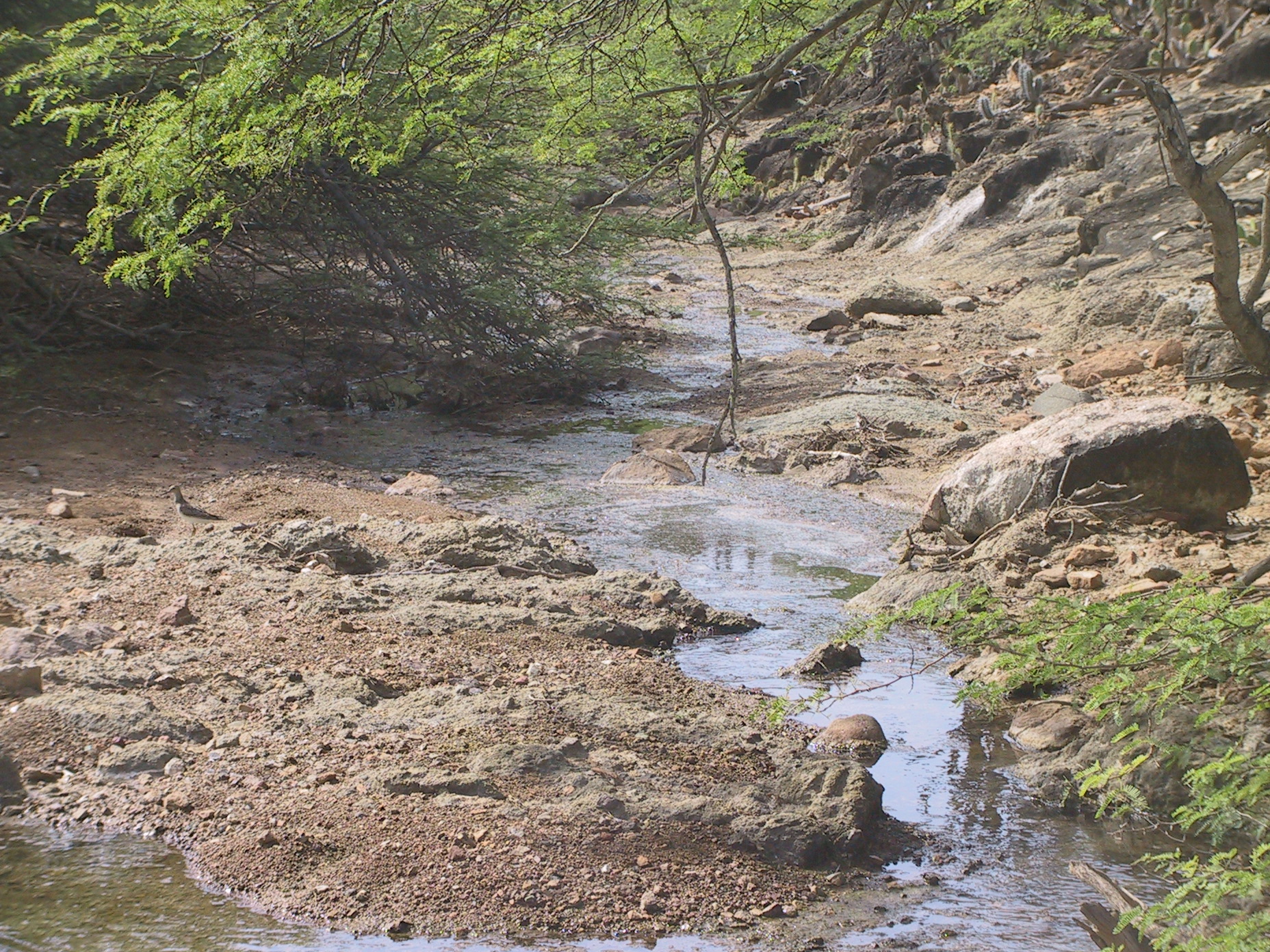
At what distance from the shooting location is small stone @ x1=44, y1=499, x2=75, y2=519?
666cm

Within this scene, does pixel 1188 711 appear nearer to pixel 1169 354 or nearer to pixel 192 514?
pixel 192 514

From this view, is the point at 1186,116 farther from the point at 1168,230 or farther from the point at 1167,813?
the point at 1167,813

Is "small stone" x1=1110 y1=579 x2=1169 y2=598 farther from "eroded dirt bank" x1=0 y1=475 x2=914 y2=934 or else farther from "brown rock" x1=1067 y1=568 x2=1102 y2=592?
"eroded dirt bank" x1=0 y1=475 x2=914 y2=934

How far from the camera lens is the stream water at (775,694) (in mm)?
3156

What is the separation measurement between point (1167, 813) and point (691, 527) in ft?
13.4

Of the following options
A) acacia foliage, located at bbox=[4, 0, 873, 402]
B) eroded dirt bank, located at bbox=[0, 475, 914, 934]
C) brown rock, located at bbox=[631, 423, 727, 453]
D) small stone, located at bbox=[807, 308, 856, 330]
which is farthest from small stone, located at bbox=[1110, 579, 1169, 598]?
small stone, located at bbox=[807, 308, 856, 330]

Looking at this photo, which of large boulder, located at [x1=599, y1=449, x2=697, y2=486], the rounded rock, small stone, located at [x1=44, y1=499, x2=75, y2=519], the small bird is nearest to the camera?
the rounded rock

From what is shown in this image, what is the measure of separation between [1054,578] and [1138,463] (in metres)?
0.83

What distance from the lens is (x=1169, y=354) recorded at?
1003 cm

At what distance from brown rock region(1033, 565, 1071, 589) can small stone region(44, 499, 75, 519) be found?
501cm

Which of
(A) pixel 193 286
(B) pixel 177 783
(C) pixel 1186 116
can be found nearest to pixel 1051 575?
(B) pixel 177 783

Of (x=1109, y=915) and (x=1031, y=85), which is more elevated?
(x=1031, y=85)

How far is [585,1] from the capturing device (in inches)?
147

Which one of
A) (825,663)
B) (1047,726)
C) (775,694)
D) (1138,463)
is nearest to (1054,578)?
(1138,463)
